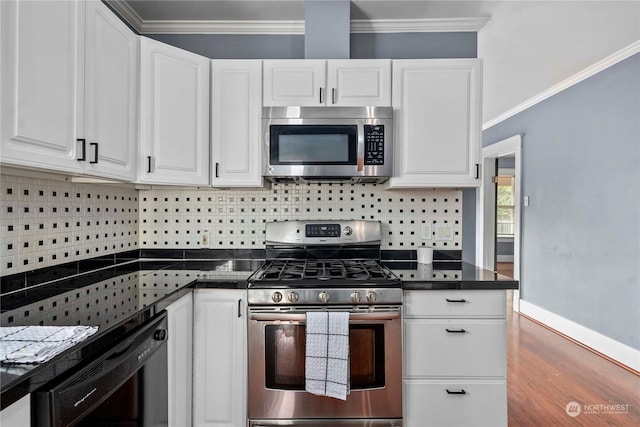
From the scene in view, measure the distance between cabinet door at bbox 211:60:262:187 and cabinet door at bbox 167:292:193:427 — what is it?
0.74 m

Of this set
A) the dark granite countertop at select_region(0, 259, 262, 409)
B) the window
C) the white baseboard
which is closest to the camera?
the dark granite countertop at select_region(0, 259, 262, 409)

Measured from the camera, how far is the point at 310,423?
1689 millimetres

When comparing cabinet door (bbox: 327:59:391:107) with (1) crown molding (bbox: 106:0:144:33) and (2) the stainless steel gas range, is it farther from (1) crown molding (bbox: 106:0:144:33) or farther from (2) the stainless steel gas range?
(1) crown molding (bbox: 106:0:144:33)

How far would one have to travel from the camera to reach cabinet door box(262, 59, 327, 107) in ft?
6.59

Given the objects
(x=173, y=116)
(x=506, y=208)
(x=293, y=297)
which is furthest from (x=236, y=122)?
(x=506, y=208)

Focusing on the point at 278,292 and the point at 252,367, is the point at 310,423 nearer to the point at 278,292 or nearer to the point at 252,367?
the point at 252,367

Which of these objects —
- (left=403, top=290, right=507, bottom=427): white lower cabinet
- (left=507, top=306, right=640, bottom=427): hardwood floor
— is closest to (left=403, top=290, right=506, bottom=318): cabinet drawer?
(left=403, top=290, right=507, bottom=427): white lower cabinet

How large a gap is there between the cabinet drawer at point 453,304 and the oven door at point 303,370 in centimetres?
11

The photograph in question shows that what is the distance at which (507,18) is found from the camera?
7.59ft

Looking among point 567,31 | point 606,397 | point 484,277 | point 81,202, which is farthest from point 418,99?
point 606,397

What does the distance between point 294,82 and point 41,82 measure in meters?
1.20

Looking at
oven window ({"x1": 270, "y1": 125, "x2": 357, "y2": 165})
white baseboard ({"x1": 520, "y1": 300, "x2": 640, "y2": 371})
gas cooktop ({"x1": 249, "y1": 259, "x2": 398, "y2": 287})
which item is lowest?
white baseboard ({"x1": 520, "y1": 300, "x2": 640, "y2": 371})

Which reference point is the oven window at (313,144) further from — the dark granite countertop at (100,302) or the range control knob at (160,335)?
the range control knob at (160,335)

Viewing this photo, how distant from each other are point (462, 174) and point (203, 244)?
1703 mm
